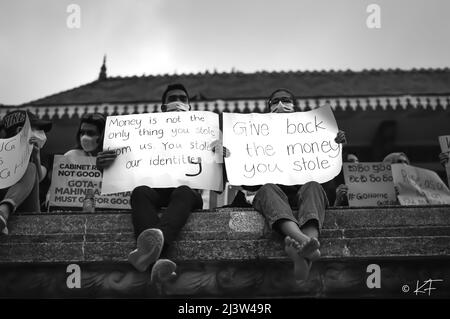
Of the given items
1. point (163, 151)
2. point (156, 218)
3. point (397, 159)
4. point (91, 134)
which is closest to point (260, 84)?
point (397, 159)

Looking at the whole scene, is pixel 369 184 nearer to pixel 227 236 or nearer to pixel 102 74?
pixel 227 236

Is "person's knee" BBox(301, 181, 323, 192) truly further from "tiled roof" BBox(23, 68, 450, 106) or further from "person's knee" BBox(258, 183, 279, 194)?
"tiled roof" BBox(23, 68, 450, 106)

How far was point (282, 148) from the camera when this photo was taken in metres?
5.33

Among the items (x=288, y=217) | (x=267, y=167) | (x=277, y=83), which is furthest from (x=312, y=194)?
(x=277, y=83)

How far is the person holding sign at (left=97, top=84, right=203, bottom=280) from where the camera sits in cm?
393

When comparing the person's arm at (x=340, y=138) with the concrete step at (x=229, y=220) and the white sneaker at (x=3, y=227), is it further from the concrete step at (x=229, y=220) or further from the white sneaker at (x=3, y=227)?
the white sneaker at (x=3, y=227)

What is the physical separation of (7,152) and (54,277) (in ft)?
4.93

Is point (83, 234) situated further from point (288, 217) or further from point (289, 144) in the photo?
point (289, 144)

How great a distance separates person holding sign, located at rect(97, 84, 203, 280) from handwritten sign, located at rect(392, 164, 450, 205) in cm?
232

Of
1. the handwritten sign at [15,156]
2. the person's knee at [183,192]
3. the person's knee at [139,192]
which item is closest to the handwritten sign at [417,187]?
the person's knee at [183,192]

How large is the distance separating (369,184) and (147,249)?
314 cm

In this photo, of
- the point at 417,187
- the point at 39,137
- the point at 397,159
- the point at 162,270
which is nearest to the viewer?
the point at 162,270

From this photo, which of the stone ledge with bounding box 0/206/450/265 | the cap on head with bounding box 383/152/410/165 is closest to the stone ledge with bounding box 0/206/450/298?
the stone ledge with bounding box 0/206/450/265

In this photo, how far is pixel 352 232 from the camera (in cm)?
444
